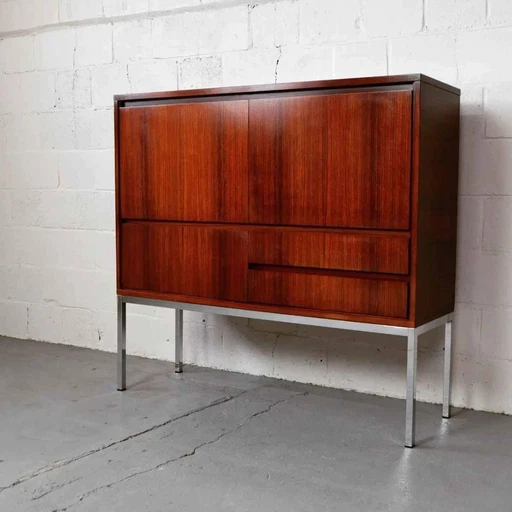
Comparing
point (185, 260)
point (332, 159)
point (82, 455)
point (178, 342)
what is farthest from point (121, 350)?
point (332, 159)

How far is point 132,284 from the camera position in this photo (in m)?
3.23

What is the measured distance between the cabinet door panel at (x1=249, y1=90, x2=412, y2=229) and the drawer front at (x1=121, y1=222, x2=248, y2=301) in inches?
7.3

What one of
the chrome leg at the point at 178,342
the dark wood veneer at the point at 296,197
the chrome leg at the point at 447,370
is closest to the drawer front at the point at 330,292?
the dark wood veneer at the point at 296,197

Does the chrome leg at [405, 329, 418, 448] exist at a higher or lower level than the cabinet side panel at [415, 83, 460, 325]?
lower

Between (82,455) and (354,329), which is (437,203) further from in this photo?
(82,455)

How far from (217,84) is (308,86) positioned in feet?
3.44

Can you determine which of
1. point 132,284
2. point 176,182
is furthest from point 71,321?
point 176,182

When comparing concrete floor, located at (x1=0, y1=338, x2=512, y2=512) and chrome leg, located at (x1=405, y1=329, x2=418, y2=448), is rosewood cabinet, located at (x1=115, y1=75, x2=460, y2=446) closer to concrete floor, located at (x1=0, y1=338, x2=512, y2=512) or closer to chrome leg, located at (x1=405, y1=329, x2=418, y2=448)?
chrome leg, located at (x1=405, y1=329, x2=418, y2=448)

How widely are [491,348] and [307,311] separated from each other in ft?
2.68

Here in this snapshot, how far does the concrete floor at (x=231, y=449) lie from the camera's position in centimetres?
217

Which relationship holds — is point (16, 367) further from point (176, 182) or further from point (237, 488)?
point (237, 488)

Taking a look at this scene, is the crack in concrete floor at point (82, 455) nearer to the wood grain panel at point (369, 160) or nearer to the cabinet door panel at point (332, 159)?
the cabinet door panel at point (332, 159)

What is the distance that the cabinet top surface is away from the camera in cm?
252

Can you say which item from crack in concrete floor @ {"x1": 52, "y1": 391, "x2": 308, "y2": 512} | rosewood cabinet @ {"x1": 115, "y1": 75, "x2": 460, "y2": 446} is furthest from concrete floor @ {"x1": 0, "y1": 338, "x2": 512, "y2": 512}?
rosewood cabinet @ {"x1": 115, "y1": 75, "x2": 460, "y2": 446}
